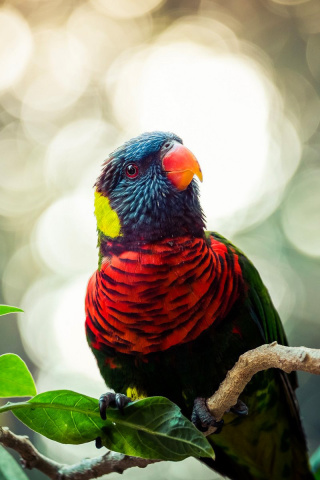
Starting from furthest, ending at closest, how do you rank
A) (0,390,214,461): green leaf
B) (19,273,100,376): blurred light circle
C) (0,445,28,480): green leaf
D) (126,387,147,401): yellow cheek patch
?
1. (19,273,100,376): blurred light circle
2. (126,387,147,401): yellow cheek patch
3. (0,445,28,480): green leaf
4. (0,390,214,461): green leaf

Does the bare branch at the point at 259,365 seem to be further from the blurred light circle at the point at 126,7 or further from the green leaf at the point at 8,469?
the blurred light circle at the point at 126,7

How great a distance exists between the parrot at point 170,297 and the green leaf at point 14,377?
349 millimetres

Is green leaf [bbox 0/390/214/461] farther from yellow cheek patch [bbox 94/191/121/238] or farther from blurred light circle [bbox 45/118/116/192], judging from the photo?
blurred light circle [bbox 45/118/116/192]

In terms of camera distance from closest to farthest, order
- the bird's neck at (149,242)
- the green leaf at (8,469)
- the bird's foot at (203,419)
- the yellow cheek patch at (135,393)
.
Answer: the green leaf at (8,469), the bird's foot at (203,419), the bird's neck at (149,242), the yellow cheek patch at (135,393)

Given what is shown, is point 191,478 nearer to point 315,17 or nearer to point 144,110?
point 144,110

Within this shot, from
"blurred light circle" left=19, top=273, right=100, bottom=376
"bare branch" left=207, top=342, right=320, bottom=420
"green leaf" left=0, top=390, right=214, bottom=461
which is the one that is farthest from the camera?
"blurred light circle" left=19, top=273, right=100, bottom=376

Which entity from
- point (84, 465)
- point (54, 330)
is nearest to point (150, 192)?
→ point (84, 465)

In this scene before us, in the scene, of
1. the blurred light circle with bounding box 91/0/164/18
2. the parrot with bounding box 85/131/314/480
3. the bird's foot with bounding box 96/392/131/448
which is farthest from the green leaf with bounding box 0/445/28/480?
the blurred light circle with bounding box 91/0/164/18

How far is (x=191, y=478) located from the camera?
4145 mm

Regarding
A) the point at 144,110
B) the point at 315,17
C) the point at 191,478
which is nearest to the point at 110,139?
the point at 144,110

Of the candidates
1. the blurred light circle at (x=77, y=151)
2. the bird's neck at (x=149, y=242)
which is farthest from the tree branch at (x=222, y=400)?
the blurred light circle at (x=77, y=151)

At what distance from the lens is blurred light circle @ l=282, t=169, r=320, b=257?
3.89m

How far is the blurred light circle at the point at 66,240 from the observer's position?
388 centimetres

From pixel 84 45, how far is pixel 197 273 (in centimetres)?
368
